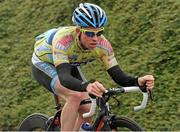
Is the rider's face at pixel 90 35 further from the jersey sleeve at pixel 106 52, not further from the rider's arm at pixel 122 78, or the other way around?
the rider's arm at pixel 122 78

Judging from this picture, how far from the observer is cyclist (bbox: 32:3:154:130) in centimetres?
509

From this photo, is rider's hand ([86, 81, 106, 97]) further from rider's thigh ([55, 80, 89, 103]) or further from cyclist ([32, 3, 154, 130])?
rider's thigh ([55, 80, 89, 103])

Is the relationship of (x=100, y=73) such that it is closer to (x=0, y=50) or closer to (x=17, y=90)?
Answer: (x=17, y=90)

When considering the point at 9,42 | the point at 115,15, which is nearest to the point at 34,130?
the point at 115,15

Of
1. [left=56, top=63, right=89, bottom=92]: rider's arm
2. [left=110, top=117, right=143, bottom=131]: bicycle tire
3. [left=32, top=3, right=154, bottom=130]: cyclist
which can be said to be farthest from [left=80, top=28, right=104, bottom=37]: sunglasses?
[left=110, top=117, right=143, bottom=131]: bicycle tire

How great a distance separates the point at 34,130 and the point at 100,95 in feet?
6.81

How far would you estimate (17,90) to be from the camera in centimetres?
912

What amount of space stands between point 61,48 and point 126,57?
3.61 meters

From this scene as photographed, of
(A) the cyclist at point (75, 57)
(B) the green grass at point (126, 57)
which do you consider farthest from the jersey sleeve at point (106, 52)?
(B) the green grass at point (126, 57)

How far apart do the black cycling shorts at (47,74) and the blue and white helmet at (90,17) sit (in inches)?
28.3

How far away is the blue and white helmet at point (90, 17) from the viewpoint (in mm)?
5094

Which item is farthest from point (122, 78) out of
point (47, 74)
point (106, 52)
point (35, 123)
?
point (35, 123)

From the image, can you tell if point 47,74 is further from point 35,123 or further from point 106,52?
point 35,123

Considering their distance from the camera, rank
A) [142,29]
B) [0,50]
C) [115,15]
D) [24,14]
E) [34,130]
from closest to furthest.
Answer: [34,130] → [142,29] → [115,15] → [0,50] → [24,14]
